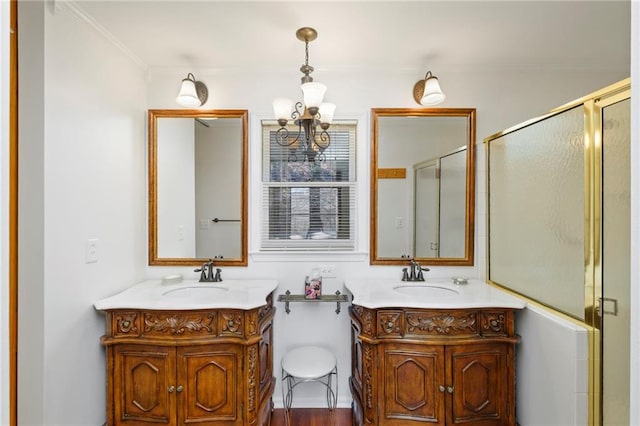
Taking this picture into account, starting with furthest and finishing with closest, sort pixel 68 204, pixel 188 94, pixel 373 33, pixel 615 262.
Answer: pixel 188 94, pixel 373 33, pixel 68 204, pixel 615 262

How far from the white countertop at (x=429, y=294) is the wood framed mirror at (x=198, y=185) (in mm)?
913

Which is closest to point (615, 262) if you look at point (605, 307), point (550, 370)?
point (605, 307)

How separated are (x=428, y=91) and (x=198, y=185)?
173 cm

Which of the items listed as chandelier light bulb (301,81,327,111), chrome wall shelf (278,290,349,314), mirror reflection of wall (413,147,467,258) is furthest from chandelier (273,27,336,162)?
chrome wall shelf (278,290,349,314)

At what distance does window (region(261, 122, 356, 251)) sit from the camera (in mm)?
2250

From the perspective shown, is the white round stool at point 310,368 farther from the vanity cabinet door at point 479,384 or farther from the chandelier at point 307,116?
the chandelier at point 307,116

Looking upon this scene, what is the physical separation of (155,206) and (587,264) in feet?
8.44

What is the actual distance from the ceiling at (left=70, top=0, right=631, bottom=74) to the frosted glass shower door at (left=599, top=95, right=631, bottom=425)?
740 millimetres

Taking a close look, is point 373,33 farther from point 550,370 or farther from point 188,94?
point 550,370

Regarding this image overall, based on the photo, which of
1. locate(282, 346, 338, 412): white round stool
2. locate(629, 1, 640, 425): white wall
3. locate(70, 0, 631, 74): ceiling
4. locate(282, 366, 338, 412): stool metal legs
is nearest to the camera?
locate(629, 1, 640, 425): white wall

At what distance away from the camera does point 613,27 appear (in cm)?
175

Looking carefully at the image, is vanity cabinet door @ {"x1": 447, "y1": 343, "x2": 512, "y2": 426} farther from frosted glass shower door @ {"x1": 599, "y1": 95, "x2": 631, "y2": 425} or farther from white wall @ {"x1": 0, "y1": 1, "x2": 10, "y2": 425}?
white wall @ {"x1": 0, "y1": 1, "x2": 10, "y2": 425}

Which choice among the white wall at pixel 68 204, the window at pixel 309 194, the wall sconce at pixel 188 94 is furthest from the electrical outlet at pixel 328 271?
the wall sconce at pixel 188 94

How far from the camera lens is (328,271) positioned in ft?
7.34
